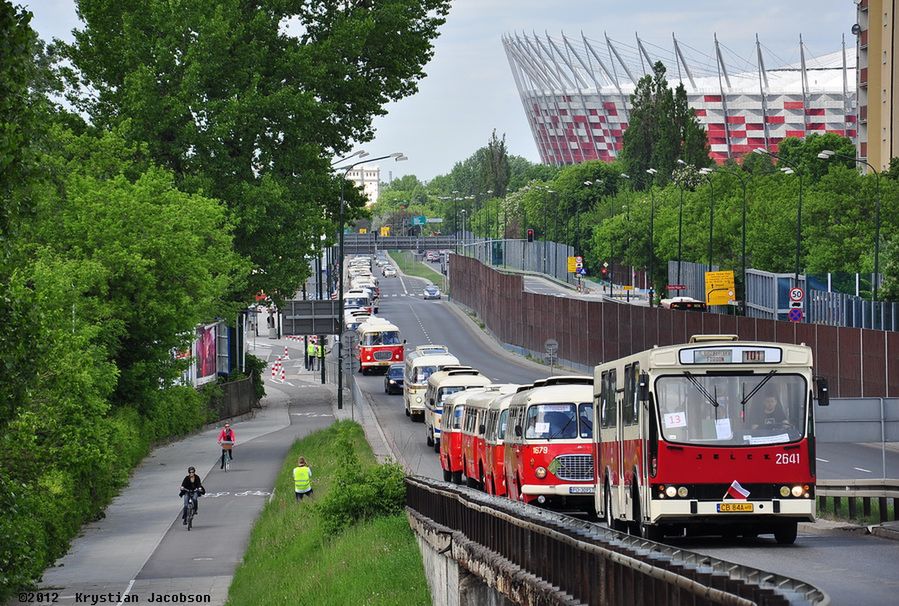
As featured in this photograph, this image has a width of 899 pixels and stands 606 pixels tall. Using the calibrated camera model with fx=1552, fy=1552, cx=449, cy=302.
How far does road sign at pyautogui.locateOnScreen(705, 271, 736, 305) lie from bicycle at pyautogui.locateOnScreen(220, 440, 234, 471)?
38.8 metres

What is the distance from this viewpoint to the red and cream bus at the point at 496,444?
31.2 metres

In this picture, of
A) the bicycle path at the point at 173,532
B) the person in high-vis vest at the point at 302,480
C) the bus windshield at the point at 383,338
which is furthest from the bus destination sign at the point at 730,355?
the bus windshield at the point at 383,338

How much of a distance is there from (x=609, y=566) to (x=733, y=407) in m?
9.22

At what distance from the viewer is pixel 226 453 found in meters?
52.6

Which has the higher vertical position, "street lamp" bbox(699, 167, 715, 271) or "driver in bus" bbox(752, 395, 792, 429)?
"street lamp" bbox(699, 167, 715, 271)

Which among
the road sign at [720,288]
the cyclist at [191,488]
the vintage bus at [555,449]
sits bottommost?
the cyclist at [191,488]

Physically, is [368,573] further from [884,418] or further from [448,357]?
[448,357]

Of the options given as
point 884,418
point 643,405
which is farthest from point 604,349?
point 643,405

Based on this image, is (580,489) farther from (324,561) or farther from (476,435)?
(476,435)

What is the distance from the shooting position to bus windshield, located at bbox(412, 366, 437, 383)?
63.7m

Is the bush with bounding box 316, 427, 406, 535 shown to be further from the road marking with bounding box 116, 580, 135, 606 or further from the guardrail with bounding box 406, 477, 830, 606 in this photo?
the guardrail with bounding box 406, 477, 830, 606

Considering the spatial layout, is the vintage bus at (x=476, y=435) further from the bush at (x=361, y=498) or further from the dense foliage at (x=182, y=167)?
the dense foliage at (x=182, y=167)

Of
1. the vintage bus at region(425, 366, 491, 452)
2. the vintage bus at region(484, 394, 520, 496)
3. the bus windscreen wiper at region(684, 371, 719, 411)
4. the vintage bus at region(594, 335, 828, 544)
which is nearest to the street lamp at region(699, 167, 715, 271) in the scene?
the vintage bus at region(425, 366, 491, 452)

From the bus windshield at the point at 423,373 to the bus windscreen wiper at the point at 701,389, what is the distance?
144 feet
